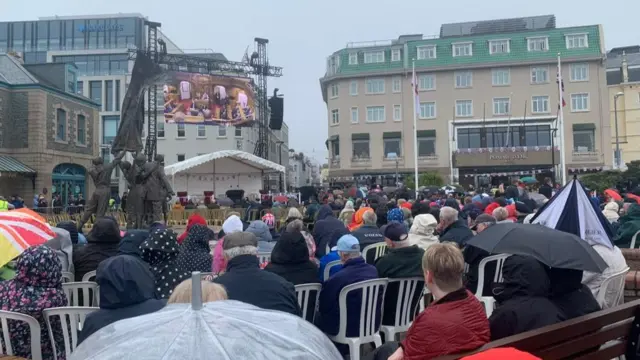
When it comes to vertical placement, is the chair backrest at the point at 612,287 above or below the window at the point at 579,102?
below

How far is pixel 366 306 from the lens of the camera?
480 centimetres

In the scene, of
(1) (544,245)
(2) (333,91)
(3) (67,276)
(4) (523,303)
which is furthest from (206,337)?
(2) (333,91)

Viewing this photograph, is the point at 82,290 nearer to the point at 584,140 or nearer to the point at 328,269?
the point at 328,269

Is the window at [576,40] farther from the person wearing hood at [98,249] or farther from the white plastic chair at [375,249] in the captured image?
the person wearing hood at [98,249]

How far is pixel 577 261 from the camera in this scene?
373cm

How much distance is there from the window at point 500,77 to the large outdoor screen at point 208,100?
2424 centimetres

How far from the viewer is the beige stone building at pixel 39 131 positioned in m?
29.9

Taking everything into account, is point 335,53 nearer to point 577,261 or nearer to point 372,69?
point 372,69

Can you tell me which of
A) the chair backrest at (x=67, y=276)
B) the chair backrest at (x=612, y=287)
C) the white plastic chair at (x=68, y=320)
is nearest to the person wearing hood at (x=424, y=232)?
the chair backrest at (x=612, y=287)

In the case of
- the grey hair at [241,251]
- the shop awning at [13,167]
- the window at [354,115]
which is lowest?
the grey hair at [241,251]

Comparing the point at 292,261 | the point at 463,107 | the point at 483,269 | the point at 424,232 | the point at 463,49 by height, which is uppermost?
the point at 463,49

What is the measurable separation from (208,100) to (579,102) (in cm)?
3335

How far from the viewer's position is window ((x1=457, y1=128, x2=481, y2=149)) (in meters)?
49.0

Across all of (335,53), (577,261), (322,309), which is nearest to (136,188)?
(322,309)
